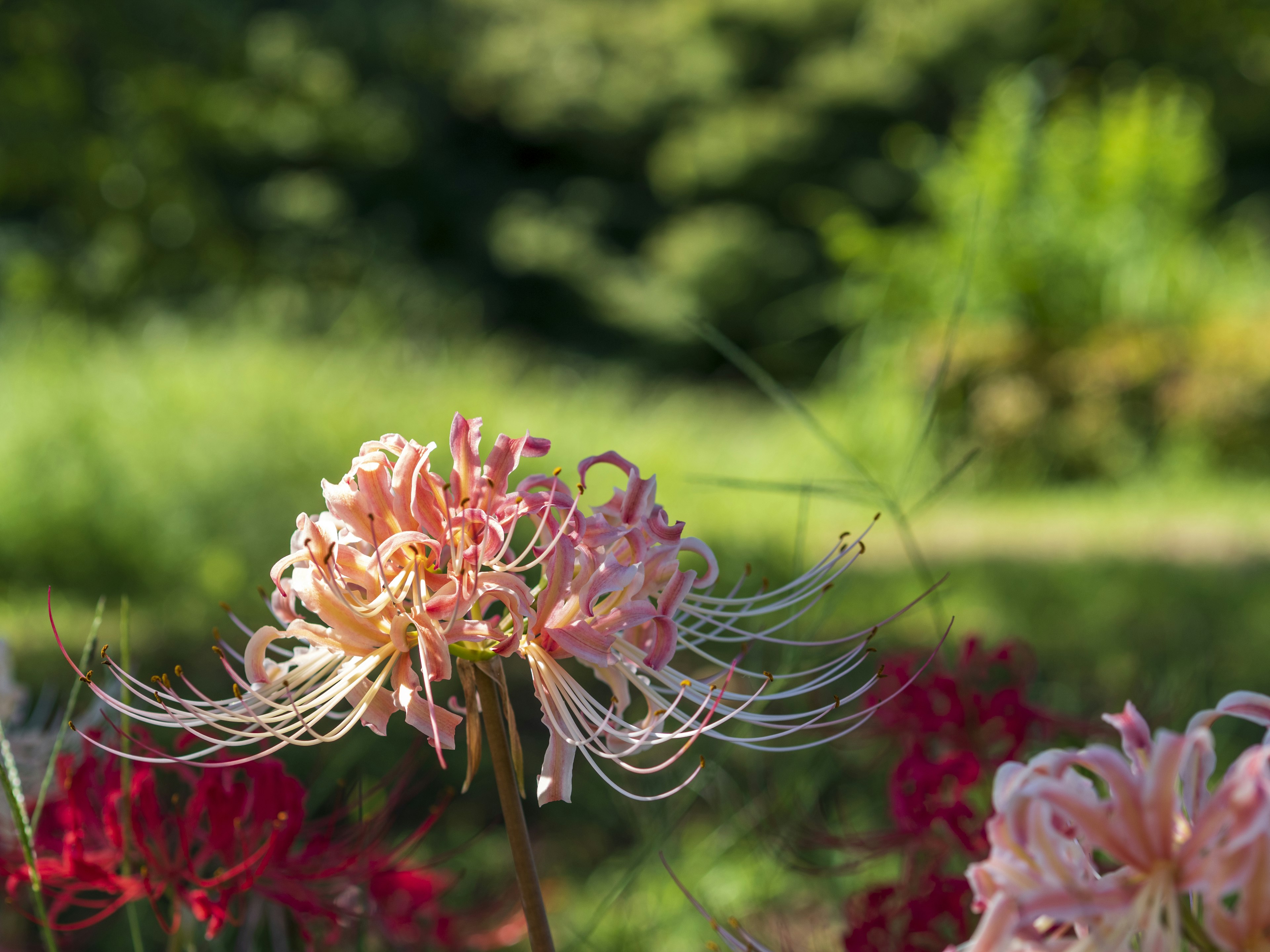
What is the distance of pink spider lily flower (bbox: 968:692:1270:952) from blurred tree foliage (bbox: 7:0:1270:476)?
4.91 meters

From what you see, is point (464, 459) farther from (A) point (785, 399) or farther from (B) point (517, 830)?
(A) point (785, 399)

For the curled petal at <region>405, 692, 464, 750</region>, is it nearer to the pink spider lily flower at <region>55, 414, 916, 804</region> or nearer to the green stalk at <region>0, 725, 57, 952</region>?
the pink spider lily flower at <region>55, 414, 916, 804</region>

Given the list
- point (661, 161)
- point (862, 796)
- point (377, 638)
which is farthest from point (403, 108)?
point (377, 638)

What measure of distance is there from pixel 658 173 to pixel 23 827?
1938 centimetres

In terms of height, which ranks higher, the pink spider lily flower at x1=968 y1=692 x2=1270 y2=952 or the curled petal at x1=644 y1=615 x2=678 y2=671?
the curled petal at x1=644 y1=615 x2=678 y2=671

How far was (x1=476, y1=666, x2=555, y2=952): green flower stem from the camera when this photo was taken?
0.88 meters

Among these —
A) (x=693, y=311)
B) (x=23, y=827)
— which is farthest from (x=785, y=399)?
(x=693, y=311)

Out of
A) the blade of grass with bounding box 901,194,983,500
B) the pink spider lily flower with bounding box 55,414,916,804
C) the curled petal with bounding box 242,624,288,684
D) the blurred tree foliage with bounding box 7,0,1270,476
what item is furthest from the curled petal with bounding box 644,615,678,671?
the blurred tree foliage with bounding box 7,0,1270,476

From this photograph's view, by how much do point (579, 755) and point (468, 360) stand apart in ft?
23.8

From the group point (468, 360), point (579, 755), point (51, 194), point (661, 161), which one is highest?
point (661, 161)

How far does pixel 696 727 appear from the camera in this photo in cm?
94

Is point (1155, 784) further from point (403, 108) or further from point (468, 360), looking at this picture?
point (403, 108)

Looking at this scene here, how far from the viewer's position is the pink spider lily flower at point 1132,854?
577 millimetres

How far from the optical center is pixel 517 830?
89cm
